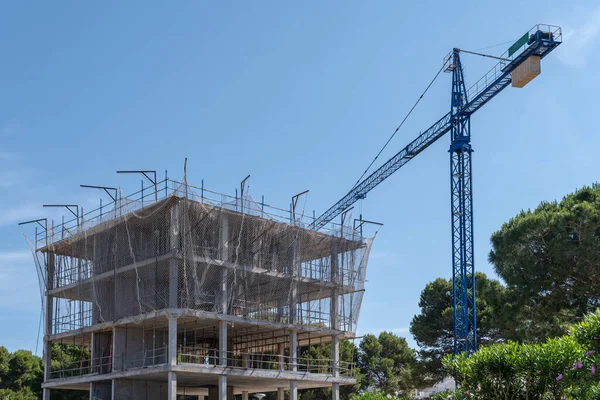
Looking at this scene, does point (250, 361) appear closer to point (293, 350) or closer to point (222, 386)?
point (293, 350)

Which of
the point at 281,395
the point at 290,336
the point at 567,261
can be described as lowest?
the point at 281,395

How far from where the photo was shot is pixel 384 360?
208 ft

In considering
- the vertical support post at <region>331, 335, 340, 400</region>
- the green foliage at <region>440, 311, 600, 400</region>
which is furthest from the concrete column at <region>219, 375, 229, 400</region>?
the green foliage at <region>440, 311, 600, 400</region>

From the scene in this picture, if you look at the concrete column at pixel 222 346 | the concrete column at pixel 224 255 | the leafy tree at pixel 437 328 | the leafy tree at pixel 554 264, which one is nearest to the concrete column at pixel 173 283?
the concrete column at pixel 224 255

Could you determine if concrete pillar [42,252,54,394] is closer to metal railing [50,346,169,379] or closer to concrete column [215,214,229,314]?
metal railing [50,346,169,379]

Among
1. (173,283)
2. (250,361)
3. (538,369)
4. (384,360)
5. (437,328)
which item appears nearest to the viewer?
(538,369)

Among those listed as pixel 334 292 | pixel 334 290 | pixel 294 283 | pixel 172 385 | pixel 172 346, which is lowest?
pixel 172 385

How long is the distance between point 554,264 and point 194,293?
56.1 ft

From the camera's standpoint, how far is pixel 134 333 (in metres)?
40.6

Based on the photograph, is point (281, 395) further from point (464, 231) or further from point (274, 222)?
point (464, 231)

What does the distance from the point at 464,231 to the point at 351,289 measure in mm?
11449

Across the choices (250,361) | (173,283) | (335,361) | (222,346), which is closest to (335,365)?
(335,361)

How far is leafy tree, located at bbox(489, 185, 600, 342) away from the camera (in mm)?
37844

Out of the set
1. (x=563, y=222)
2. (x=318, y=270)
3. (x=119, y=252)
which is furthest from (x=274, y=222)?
(x=563, y=222)
